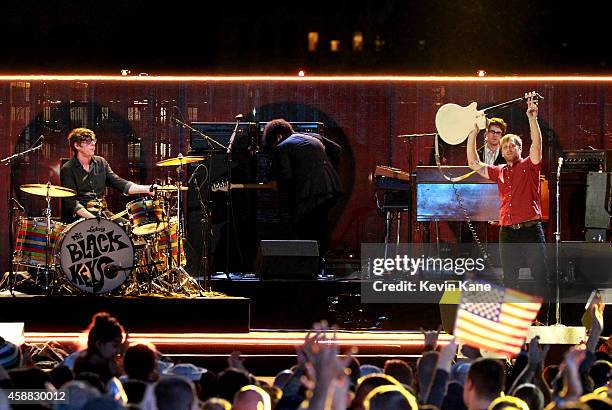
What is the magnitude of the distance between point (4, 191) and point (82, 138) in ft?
9.90

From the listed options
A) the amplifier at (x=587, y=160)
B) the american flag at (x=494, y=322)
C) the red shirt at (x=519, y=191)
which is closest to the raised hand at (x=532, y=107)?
the red shirt at (x=519, y=191)

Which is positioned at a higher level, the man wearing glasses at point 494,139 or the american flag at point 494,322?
the man wearing glasses at point 494,139

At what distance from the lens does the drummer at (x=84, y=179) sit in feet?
36.8

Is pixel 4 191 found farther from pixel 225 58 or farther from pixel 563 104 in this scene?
pixel 563 104

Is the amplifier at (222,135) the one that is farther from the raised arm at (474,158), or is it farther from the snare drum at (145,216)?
the raised arm at (474,158)

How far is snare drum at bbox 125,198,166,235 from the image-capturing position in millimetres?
10633

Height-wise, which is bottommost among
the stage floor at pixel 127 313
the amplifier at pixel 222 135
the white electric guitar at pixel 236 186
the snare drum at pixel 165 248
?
the stage floor at pixel 127 313

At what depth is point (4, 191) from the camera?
13.9 m

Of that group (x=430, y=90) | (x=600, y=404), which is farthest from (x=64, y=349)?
(x=430, y=90)

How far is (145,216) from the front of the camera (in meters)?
10.7

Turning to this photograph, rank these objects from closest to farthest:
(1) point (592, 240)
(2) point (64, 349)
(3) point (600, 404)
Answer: (3) point (600, 404) < (2) point (64, 349) < (1) point (592, 240)

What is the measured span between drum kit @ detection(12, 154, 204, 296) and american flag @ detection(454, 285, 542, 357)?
13.8ft

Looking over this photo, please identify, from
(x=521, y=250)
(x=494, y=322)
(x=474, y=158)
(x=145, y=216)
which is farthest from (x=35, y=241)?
(x=494, y=322)

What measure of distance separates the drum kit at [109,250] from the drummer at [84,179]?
0.85 ft
